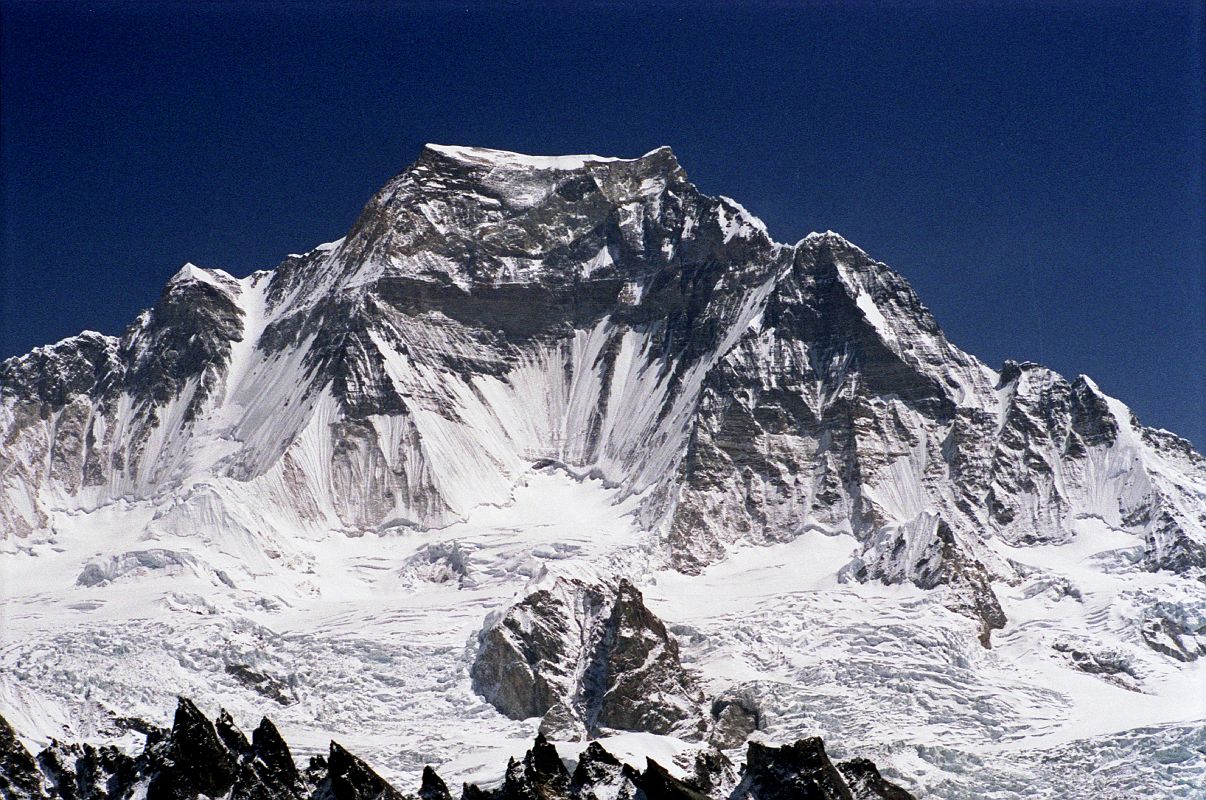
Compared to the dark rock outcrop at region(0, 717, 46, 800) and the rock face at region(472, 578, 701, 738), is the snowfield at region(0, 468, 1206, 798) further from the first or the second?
the dark rock outcrop at region(0, 717, 46, 800)

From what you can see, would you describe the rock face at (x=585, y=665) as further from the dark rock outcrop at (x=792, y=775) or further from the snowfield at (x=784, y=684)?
the dark rock outcrop at (x=792, y=775)

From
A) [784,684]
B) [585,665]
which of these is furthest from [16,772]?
[784,684]

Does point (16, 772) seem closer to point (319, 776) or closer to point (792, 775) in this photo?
point (319, 776)

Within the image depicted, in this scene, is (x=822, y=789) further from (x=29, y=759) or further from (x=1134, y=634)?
(x=1134, y=634)

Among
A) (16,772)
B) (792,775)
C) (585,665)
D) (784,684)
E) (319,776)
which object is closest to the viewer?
(792,775)

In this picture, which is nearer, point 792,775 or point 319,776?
point 792,775

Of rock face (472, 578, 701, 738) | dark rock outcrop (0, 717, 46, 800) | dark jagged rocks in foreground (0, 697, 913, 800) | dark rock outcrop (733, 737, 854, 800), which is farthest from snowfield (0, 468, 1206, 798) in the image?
dark rock outcrop (733, 737, 854, 800)
